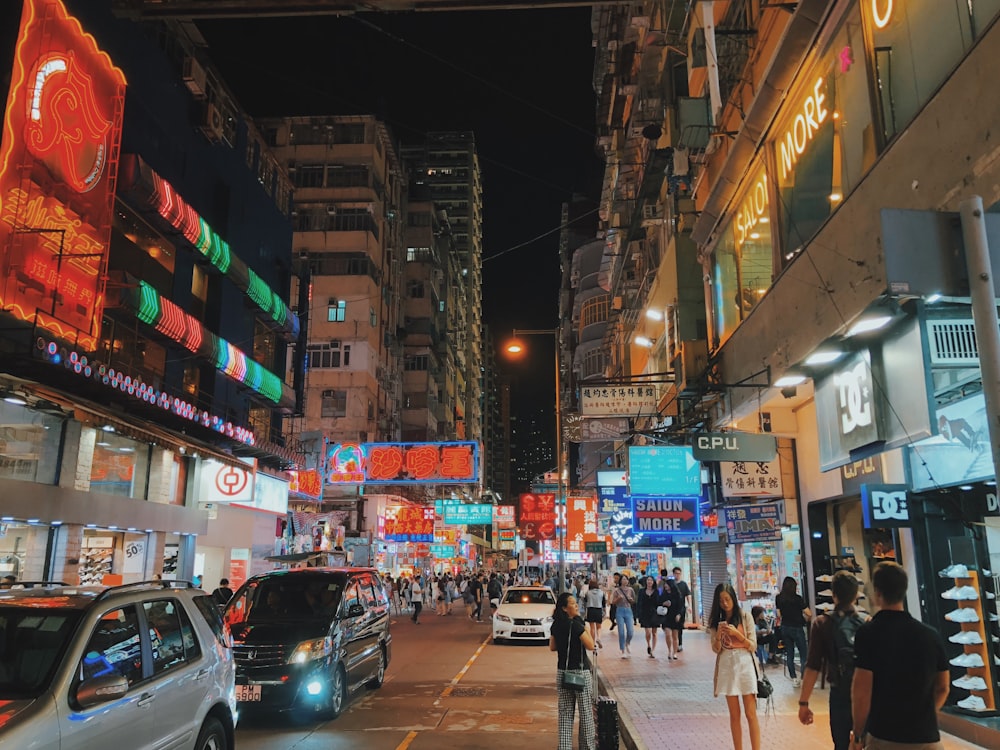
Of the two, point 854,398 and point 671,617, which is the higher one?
point 854,398

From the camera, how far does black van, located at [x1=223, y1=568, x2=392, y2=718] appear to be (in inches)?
391

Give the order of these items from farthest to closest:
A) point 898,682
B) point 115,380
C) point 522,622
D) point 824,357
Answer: point 522,622 < point 115,380 < point 824,357 < point 898,682

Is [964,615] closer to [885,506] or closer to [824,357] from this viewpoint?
[885,506]

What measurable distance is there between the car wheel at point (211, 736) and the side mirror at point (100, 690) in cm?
149

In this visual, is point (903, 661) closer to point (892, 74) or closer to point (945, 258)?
point (945, 258)

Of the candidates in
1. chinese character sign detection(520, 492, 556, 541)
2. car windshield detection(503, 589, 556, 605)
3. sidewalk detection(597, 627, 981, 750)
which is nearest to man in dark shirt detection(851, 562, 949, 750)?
sidewalk detection(597, 627, 981, 750)

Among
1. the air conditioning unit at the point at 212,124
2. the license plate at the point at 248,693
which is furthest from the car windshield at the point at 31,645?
the air conditioning unit at the point at 212,124

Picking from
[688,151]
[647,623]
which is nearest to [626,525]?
[647,623]

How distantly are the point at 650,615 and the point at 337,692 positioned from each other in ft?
29.3

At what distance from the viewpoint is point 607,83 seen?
37750mm

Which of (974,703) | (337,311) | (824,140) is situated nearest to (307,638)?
(974,703)

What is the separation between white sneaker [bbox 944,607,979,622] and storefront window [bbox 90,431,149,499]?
1761 cm

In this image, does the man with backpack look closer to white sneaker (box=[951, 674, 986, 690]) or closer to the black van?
white sneaker (box=[951, 674, 986, 690])

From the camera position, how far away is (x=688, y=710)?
1050 cm
